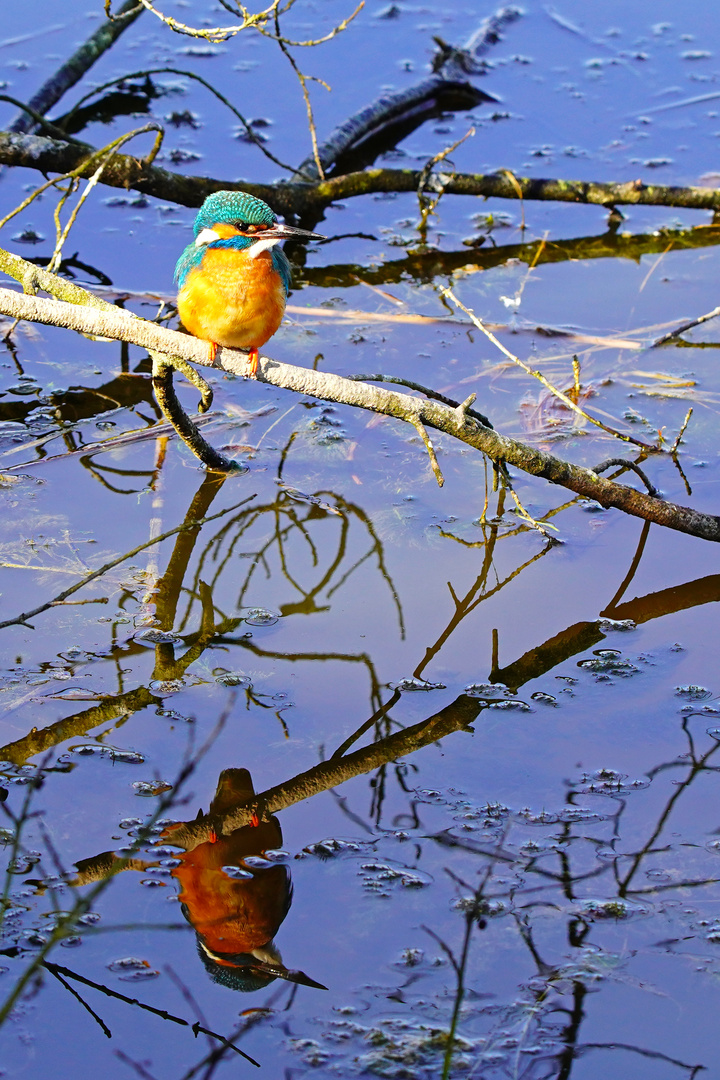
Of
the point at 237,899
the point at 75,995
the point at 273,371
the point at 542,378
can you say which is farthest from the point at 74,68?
the point at 75,995

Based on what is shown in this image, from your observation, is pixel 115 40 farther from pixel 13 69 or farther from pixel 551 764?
pixel 551 764

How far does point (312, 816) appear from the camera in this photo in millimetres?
2826

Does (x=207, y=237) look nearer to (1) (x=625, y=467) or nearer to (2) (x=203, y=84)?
(1) (x=625, y=467)

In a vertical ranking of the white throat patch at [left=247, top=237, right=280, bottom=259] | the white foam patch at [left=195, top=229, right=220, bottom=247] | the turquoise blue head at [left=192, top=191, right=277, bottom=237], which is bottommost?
the white throat patch at [left=247, top=237, right=280, bottom=259]

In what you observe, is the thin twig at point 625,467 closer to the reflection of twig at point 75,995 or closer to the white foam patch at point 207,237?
the white foam patch at point 207,237

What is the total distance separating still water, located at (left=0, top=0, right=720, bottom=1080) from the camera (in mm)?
2354

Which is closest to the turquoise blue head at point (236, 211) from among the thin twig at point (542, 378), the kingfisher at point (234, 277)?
the kingfisher at point (234, 277)

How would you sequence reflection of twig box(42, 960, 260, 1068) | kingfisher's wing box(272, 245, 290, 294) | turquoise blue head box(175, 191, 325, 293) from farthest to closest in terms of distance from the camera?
1. kingfisher's wing box(272, 245, 290, 294)
2. turquoise blue head box(175, 191, 325, 293)
3. reflection of twig box(42, 960, 260, 1068)

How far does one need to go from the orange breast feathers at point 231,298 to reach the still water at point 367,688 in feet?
2.42

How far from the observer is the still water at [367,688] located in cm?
235

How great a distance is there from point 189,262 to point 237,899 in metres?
2.03

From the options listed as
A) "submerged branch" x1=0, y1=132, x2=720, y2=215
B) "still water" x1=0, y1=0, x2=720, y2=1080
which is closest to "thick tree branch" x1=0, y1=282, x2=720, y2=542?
"still water" x1=0, y1=0, x2=720, y2=1080

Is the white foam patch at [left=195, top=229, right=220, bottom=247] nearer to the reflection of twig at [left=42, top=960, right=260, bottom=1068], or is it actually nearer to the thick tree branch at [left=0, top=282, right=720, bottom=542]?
the thick tree branch at [left=0, top=282, right=720, bottom=542]

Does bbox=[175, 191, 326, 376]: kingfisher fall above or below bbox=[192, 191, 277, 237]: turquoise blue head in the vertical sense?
below
